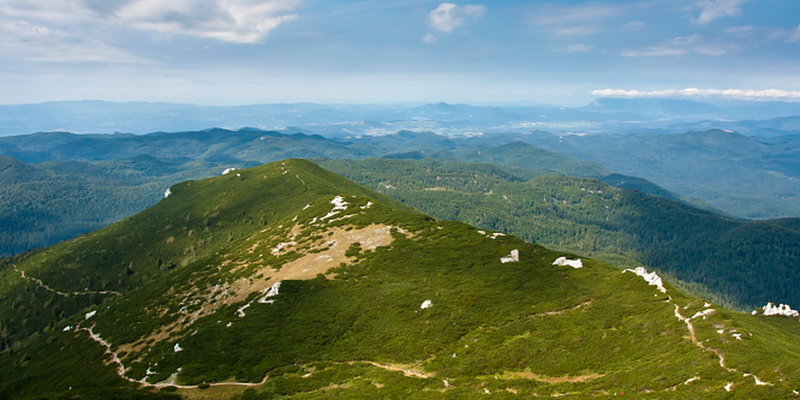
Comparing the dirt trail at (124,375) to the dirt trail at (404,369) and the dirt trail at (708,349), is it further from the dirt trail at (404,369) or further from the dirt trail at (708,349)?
the dirt trail at (708,349)

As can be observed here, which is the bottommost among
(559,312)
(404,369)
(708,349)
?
(404,369)

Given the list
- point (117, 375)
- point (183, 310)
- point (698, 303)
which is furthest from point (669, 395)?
point (183, 310)

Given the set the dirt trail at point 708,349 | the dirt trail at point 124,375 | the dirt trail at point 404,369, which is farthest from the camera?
the dirt trail at point 124,375

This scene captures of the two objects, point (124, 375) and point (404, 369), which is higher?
point (404, 369)

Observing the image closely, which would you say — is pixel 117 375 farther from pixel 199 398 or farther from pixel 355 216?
pixel 355 216

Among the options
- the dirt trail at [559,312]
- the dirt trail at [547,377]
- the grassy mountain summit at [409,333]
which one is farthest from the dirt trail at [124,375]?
the dirt trail at [559,312]

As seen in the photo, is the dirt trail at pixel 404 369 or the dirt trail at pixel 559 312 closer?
the dirt trail at pixel 404 369

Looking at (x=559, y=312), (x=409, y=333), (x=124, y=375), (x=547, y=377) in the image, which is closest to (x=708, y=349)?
(x=547, y=377)

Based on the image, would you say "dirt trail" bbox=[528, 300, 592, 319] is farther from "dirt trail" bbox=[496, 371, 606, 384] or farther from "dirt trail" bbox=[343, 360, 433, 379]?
"dirt trail" bbox=[343, 360, 433, 379]

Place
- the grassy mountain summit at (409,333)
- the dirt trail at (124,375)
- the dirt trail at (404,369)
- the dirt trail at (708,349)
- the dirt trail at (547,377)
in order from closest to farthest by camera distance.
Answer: the dirt trail at (708,349)
the grassy mountain summit at (409,333)
the dirt trail at (547,377)
the dirt trail at (404,369)
the dirt trail at (124,375)

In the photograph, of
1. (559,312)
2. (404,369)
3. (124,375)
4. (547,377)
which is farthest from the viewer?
(124,375)

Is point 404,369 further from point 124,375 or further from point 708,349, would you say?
point 124,375
